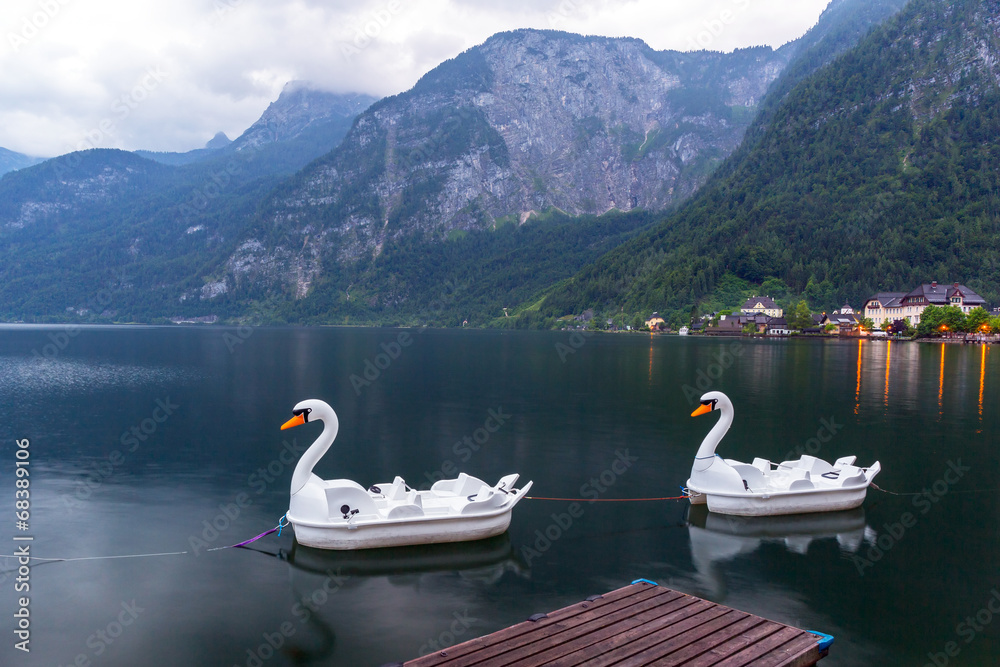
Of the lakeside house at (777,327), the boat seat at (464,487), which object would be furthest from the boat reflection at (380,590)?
the lakeside house at (777,327)

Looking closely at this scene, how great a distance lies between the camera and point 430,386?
165 feet

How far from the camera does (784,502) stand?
1855 cm

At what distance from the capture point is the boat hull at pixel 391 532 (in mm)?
15055

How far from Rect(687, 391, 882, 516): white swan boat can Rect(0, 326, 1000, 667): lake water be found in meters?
0.58

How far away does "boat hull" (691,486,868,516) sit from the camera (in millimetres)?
18406

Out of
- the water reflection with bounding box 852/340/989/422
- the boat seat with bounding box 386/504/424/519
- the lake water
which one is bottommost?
the water reflection with bounding box 852/340/989/422

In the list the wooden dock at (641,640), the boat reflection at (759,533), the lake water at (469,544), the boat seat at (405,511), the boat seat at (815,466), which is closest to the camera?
the wooden dock at (641,640)

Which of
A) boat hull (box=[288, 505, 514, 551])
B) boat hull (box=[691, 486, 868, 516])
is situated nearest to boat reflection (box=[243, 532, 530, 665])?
boat hull (box=[288, 505, 514, 551])

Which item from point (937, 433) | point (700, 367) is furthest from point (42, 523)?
point (700, 367)

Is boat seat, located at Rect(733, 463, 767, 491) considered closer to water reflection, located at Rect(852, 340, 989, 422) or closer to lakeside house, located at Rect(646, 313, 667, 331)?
water reflection, located at Rect(852, 340, 989, 422)

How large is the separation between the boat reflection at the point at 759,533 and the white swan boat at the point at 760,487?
0.87ft

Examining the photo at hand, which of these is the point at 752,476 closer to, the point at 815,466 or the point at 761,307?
the point at 815,466

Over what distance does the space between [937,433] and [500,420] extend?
22841 millimetres

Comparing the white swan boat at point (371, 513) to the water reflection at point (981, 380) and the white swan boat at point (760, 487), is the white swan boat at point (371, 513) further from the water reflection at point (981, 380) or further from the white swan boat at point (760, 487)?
the water reflection at point (981, 380)
